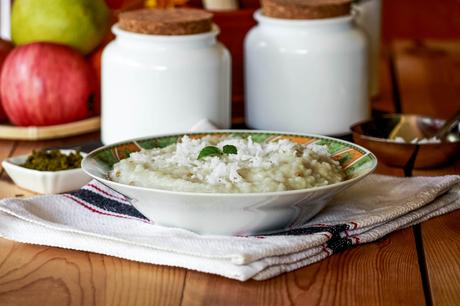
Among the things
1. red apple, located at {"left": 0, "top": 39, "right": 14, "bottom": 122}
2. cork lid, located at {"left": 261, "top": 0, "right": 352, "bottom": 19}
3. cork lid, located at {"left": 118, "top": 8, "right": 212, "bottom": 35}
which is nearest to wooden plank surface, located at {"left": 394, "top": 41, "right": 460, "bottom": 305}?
cork lid, located at {"left": 261, "top": 0, "right": 352, "bottom": 19}

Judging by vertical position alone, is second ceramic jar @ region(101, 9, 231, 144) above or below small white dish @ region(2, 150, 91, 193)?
above

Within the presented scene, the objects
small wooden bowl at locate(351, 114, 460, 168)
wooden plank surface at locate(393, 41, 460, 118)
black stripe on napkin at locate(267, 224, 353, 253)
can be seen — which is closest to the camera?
black stripe on napkin at locate(267, 224, 353, 253)

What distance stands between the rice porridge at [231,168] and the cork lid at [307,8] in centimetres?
50

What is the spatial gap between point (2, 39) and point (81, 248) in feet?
2.53

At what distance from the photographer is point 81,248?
1.17 m

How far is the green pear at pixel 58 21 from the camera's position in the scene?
1.77 m

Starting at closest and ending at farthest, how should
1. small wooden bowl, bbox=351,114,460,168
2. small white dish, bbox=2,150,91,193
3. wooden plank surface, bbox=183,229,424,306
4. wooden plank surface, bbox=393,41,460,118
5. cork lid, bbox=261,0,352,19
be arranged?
wooden plank surface, bbox=183,229,424,306, small white dish, bbox=2,150,91,193, small wooden bowl, bbox=351,114,460,168, cork lid, bbox=261,0,352,19, wooden plank surface, bbox=393,41,460,118

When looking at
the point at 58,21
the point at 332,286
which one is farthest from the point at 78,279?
the point at 58,21

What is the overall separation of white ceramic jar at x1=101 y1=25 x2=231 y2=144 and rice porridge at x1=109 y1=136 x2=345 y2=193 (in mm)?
364

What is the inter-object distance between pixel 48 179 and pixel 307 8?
1.88ft

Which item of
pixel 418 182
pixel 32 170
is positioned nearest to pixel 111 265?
pixel 32 170

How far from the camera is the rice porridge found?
113cm

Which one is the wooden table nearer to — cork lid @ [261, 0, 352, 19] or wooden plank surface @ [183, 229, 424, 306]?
wooden plank surface @ [183, 229, 424, 306]

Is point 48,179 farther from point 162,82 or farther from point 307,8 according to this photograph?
point 307,8
